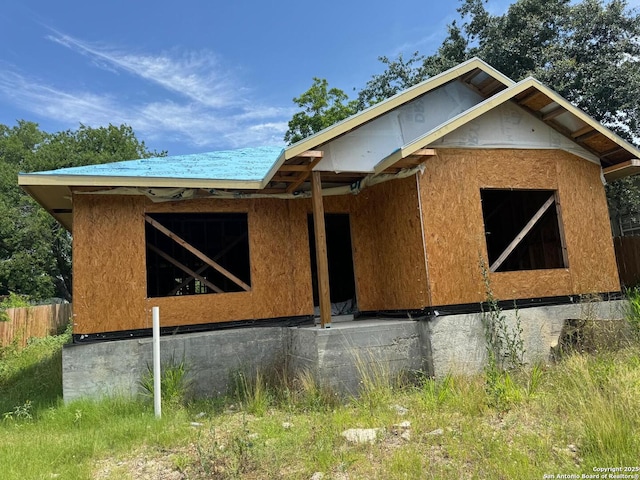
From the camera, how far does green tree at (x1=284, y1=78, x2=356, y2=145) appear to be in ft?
92.4

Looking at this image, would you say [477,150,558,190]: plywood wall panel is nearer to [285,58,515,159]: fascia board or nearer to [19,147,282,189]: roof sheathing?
[285,58,515,159]: fascia board

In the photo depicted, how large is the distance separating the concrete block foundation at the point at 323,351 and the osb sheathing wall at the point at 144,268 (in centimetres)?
49

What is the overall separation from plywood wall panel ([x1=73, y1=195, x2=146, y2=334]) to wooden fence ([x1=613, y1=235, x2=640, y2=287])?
12902 mm

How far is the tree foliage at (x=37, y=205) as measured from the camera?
24328mm

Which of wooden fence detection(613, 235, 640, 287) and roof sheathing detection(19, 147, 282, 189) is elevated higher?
roof sheathing detection(19, 147, 282, 189)

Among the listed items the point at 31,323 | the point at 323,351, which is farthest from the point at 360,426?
the point at 31,323

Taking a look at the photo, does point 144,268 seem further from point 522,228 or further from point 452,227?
point 522,228

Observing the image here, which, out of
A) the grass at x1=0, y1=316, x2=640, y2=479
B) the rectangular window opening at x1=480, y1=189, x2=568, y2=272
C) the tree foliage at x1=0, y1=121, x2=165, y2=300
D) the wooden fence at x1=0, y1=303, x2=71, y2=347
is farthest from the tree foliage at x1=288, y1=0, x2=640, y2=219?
the tree foliage at x1=0, y1=121, x2=165, y2=300

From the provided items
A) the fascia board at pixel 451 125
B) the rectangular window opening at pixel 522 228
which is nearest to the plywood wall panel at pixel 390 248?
the fascia board at pixel 451 125

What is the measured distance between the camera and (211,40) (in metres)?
23.8

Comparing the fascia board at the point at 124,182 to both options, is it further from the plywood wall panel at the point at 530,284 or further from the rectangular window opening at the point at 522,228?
the rectangular window opening at the point at 522,228

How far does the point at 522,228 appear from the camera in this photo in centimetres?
1148

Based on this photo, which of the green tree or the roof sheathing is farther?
the green tree

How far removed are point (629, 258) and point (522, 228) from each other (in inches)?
193
